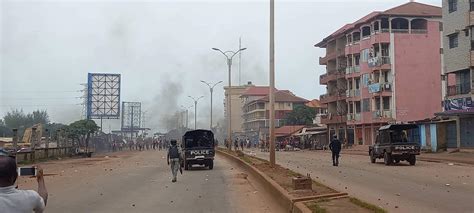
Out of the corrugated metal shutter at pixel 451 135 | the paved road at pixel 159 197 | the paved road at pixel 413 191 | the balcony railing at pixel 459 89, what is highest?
the balcony railing at pixel 459 89

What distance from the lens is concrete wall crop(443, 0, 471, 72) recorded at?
135 feet

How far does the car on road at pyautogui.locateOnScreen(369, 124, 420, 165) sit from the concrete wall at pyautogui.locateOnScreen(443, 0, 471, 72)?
1430 cm

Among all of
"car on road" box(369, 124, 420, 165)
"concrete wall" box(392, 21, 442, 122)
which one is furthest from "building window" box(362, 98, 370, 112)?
"car on road" box(369, 124, 420, 165)

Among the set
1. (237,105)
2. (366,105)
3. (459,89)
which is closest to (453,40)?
(459,89)

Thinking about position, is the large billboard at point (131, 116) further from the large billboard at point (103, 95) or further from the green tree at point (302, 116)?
the large billboard at point (103, 95)

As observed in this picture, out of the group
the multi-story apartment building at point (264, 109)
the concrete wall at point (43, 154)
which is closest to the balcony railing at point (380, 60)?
the concrete wall at point (43, 154)

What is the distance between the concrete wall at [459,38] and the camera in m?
41.0

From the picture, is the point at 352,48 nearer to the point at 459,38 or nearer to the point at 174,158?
the point at 459,38

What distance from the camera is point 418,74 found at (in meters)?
63.3

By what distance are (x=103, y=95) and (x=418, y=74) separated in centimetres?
3680

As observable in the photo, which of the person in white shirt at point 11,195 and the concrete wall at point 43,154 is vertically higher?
the person in white shirt at point 11,195

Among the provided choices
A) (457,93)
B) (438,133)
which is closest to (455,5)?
(457,93)

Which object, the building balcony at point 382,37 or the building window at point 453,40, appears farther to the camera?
the building balcony at point 382,37

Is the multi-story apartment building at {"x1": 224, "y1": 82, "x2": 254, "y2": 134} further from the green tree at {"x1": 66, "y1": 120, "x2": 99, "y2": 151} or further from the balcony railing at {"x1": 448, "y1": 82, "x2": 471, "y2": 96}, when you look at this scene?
the balcony railing at {"x1": 448, "y1": 82, "x2": 471, "y2": 96}
